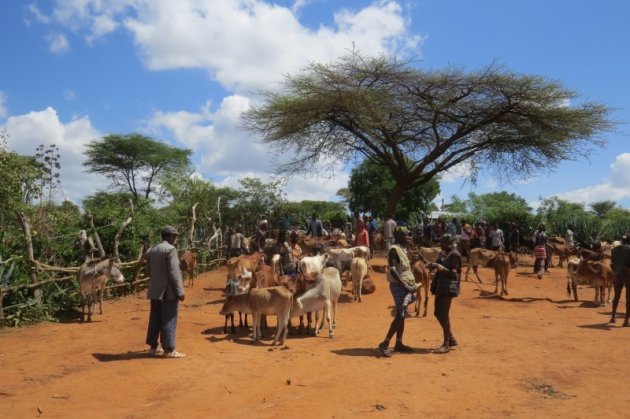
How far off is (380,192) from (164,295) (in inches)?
1166

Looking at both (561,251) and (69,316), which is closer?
(69,316)

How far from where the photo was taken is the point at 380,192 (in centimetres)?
3625

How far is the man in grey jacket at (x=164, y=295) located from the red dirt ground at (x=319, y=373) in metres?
0.28

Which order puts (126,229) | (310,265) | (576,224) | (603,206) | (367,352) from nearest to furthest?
(367,352), (310,265), (126,229), (576,224), (603,206)

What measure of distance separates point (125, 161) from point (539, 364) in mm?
31007

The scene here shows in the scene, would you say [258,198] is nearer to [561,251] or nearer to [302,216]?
[302,216]

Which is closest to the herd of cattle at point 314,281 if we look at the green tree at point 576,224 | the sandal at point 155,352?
the sandal at point 155,352

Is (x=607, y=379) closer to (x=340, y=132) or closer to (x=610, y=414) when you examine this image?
(x=610, y=414)

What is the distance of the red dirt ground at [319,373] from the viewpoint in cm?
565

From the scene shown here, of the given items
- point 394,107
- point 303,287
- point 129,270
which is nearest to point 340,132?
point 394,107

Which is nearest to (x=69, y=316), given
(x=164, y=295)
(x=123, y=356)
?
(x=123, y=356)

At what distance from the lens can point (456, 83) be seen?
20391 millimetres

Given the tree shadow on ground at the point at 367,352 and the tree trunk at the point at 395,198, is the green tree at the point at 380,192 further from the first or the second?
the tree shadow on ground at the point at 367,352

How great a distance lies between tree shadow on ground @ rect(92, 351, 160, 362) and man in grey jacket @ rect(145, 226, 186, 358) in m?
0.13
